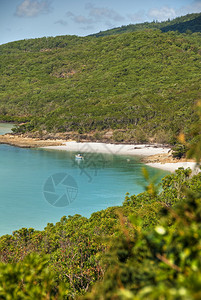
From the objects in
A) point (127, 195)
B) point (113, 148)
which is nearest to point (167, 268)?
point (127, 195)

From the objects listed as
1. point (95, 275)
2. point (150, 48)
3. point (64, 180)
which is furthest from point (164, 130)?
point (150, 48)

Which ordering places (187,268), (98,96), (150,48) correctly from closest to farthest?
1. (187,268)
2. (98,96)
3. (150,48)

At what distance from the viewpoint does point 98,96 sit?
5881 cm

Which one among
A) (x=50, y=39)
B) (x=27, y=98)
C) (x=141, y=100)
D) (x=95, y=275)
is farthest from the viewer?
(x=50, y=39)

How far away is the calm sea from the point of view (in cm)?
1838

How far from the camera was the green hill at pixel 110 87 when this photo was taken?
4344 cm

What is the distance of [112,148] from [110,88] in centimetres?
2751

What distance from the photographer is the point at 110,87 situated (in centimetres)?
6309

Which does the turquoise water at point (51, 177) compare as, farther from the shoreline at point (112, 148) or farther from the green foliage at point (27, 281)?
the green foliage at point (27, 281)

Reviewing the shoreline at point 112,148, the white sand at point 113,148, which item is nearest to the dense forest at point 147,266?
the shoreline at point 112,148

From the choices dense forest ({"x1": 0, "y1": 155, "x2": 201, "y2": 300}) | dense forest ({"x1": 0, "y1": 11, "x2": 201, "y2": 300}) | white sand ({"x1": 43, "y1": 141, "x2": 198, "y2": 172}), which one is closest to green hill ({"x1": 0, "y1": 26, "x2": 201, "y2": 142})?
dense forest ({"x1": 0, "y1": 11, "x2": 201, "y2": 300})

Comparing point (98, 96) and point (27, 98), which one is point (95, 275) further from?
point (27, 98)

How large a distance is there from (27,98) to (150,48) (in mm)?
28761

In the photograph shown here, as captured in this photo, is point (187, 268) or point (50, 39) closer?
point (187, 268)
